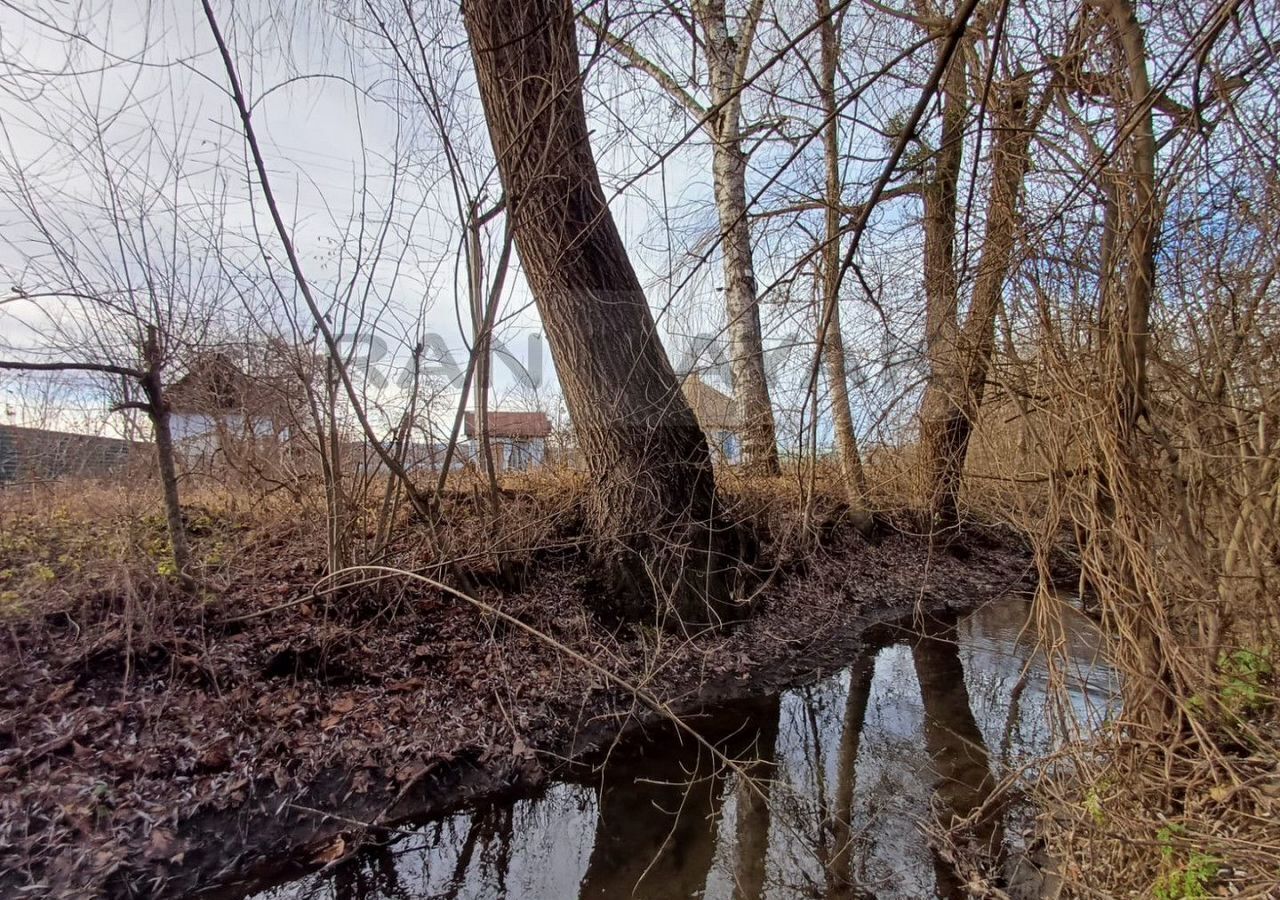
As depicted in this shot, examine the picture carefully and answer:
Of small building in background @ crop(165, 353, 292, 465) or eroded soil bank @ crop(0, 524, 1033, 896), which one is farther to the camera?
small building in background @ crop(165, 353, 292, 465)

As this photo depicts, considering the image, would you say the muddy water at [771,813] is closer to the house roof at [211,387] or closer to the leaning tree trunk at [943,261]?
the leaning tree trunk at [943,261]

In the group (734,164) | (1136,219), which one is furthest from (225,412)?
(1136,219)

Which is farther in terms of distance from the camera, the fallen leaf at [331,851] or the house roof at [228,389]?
the house roof at [228,389]

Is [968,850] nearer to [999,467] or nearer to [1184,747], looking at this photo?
[1184,747]

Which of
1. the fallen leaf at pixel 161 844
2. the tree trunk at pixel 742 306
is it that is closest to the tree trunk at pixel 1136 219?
the tree trunk at pixel 742 306

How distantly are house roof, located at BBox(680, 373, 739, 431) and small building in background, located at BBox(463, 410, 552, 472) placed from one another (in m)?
1.96

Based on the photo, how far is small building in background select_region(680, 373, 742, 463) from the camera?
19.9ft

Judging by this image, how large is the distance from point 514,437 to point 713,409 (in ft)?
7.23

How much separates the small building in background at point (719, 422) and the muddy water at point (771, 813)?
8.51 ft

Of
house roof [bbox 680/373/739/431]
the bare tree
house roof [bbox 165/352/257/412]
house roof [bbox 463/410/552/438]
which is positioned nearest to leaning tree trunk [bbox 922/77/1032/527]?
the bare tree

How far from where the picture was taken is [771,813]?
325 centimetres

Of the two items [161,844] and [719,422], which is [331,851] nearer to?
[161,844]

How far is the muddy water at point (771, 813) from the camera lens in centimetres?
271

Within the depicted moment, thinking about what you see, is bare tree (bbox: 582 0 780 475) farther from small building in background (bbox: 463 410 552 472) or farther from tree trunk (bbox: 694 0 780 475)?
small building in background (bbox: 463 410 552 472)
